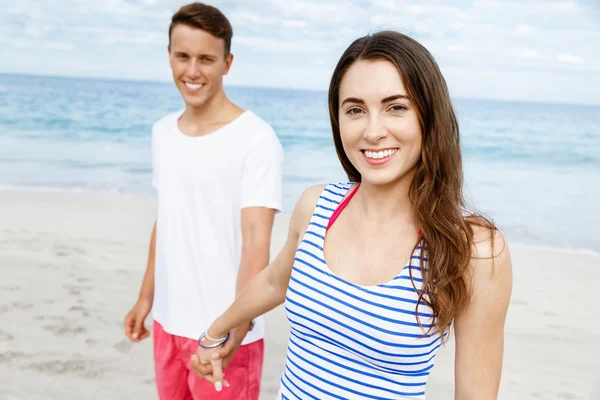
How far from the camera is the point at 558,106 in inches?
1468

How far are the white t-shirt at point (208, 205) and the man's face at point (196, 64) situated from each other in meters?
0.19

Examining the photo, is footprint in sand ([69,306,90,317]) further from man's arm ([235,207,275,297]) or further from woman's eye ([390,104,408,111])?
woman's eye ([390,104,408,111])

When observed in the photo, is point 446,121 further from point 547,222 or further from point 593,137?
point 593,137

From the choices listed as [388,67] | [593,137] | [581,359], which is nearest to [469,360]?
[388,67]

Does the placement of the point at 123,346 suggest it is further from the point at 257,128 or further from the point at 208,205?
the point at 257,128

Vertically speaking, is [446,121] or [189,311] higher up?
[446,121]

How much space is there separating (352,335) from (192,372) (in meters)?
1.17

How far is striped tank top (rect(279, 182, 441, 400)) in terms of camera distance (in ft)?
5.78

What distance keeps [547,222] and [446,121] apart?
415 inches

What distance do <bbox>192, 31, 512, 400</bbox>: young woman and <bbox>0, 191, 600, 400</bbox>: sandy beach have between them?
2.95 meters

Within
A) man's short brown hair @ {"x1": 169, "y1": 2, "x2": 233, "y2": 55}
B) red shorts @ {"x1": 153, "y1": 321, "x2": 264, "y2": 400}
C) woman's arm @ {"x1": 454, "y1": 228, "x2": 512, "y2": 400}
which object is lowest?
red shorts @ {"x1": 153, "y1": 321, "x2": 264, "y2": 400}

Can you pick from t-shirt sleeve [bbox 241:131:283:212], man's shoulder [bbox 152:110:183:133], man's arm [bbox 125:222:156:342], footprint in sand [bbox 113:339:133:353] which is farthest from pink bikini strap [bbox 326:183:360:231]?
footprint in sand [bbox 113:339:133:353]

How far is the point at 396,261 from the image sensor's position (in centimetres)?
186

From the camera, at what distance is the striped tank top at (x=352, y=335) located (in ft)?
5.78
